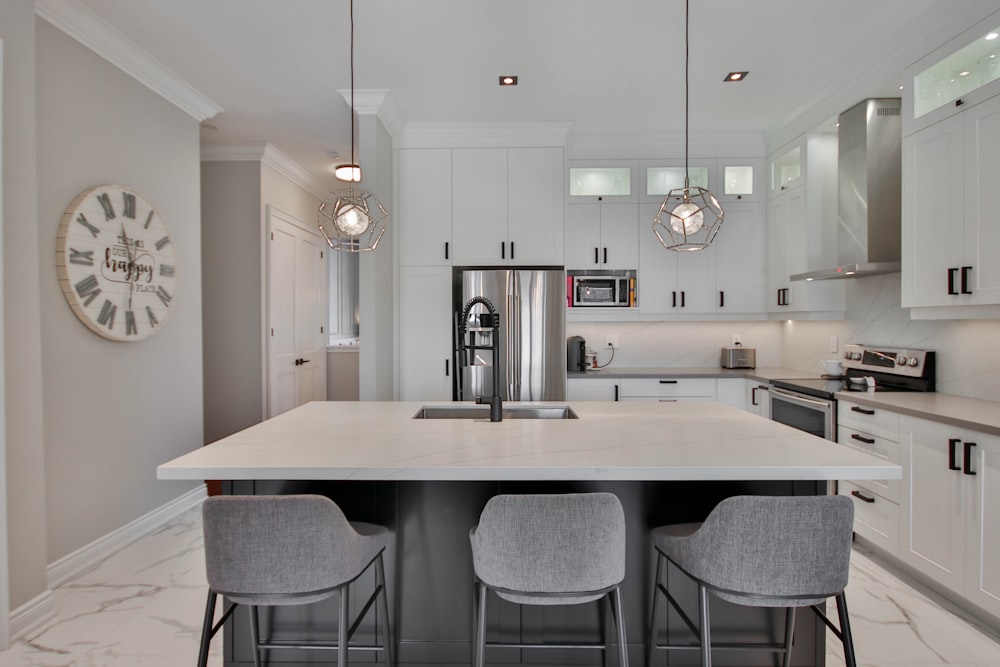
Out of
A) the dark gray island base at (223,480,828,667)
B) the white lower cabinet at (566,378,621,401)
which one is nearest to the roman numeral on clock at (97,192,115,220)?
the dark gray island base at (223,480,828,667)

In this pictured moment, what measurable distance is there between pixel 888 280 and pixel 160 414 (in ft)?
15.0

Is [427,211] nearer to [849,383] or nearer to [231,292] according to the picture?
[231,292]

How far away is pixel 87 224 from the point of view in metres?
2.60

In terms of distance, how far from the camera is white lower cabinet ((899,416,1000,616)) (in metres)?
2.04

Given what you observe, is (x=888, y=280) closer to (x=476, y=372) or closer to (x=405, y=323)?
(x=476, y=372)

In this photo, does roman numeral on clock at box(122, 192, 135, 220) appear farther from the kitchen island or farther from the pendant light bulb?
the pendant light bulb

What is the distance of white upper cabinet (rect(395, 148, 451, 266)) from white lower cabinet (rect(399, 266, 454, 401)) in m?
0.10

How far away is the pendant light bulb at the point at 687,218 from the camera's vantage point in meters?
2.15

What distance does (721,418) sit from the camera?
7.00ft

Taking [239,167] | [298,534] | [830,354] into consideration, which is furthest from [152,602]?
[830,354]

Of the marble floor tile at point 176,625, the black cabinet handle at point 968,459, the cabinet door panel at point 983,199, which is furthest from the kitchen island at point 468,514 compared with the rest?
the cabinet door panel at point 983,199

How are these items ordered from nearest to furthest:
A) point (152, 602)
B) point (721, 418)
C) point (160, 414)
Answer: point (721, 418) < point (152, 602) < point (160, 414)

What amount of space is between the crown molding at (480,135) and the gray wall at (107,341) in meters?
1.49

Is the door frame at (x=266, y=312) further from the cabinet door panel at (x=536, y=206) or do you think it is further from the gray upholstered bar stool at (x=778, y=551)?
the gray upholstered bar stool at (x=778, y=551)
